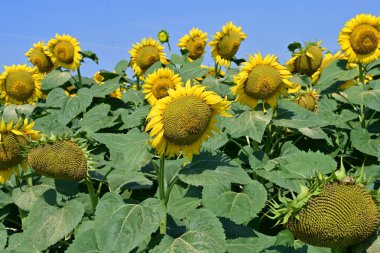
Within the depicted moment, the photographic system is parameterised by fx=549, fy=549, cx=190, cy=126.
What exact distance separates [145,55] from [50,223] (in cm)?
399

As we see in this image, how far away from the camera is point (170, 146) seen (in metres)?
2.78

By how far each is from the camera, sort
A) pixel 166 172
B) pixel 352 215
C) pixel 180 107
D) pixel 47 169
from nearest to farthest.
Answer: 1. pixel 352 215
2. pixel 180 107
3. pixel 47 169
4. pixel 166 172

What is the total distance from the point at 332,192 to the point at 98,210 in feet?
3.92

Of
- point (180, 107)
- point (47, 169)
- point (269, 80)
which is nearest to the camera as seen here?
point (180, 107)

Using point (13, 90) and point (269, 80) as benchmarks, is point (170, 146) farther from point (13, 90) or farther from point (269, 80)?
point (13, 90)

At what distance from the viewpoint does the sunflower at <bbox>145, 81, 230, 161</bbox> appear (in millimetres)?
2643

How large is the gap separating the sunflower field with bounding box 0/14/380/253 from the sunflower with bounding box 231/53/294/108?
0.03ft

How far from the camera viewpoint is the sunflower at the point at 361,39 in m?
5.46

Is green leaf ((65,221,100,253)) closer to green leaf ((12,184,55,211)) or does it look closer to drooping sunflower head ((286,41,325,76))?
green leaf ((12,184,55,211))

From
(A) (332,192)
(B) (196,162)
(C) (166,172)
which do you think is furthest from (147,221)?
(A) (332,192)

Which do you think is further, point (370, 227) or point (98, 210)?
point (98, 210)

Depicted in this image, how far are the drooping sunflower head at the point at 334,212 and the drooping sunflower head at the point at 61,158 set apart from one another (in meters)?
1.46

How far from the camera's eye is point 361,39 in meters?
5.46

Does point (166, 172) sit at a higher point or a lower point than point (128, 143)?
lower
